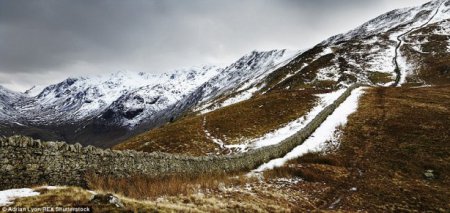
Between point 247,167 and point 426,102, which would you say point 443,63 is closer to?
point 426,102

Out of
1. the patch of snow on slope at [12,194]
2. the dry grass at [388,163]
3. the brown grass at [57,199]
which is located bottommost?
the dry grass at [388,163]

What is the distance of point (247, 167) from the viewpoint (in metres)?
34.4

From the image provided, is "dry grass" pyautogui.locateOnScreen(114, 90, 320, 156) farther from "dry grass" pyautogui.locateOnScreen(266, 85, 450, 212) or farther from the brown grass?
the brown grass

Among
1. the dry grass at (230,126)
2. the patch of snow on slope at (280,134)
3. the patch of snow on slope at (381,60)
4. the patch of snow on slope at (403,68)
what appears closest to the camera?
the patch of snow on slope at (280,134)

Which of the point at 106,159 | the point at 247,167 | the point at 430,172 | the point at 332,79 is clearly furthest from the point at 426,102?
the point at 332,79

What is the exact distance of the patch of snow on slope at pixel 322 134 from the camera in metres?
36.4

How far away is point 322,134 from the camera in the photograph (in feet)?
152

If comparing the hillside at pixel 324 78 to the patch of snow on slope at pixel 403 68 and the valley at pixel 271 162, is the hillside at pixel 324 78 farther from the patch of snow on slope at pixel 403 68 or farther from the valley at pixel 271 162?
the valley at pixel 271 162

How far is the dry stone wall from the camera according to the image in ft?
56.3

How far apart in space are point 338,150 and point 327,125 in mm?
11096

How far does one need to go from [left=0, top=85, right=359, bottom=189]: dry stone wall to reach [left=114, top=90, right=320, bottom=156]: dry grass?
58.3ft

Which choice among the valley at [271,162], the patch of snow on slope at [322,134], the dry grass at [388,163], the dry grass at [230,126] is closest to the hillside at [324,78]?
the dry grass at [230,126]

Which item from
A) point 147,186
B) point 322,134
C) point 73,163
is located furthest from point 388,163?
point 73,163

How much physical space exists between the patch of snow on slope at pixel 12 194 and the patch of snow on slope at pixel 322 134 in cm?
2112
